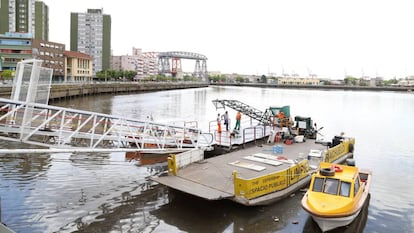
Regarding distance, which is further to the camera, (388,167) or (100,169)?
(388,167)

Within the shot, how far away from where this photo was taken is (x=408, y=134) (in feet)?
141

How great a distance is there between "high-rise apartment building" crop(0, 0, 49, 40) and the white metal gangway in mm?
141490

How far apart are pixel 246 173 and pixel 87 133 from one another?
779 centimetres

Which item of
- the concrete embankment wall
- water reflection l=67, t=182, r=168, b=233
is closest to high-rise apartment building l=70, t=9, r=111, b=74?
the concrete embankment wall

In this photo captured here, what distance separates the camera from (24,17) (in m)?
163

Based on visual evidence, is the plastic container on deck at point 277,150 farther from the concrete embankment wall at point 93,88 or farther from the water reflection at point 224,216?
the concrete embankment wall at point 93,88

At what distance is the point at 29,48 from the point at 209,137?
105 m

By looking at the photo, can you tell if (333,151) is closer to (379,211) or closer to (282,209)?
(379,211)

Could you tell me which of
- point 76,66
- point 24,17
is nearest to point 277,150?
point 76,66

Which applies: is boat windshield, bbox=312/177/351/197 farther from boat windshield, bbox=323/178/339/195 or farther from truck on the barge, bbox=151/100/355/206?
truck on the barge, bbox=151/100/355/206

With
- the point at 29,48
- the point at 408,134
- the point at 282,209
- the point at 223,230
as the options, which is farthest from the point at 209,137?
the point at 29,48

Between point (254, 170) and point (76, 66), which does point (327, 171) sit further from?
point (76, 66)

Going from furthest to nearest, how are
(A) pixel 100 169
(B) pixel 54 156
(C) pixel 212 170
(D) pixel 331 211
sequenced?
(B) pixel 54 156, (A) pixel 100 169, (C) pixel 212 170, (D) pixel 331 211

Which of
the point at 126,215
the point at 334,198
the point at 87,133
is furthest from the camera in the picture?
the point at 87,133
